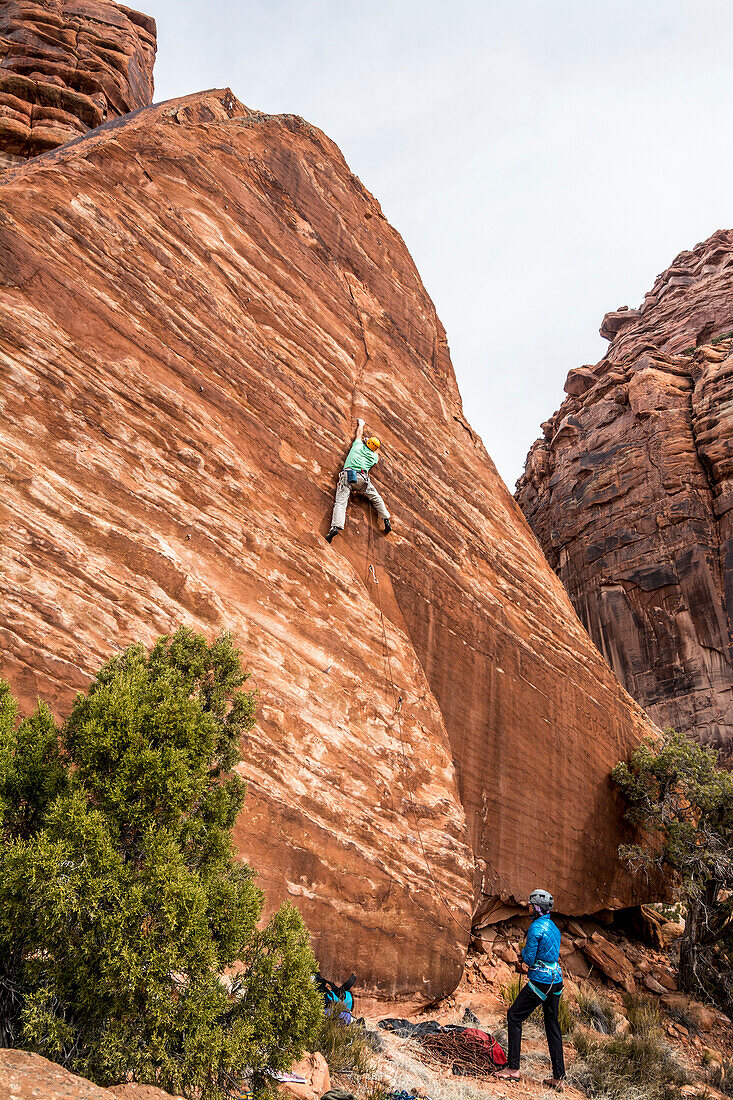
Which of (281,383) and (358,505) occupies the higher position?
(281,383)

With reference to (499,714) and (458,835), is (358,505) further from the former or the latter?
(458,835)

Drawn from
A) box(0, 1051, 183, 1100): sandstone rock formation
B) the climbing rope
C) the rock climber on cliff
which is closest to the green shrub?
the climbing rope

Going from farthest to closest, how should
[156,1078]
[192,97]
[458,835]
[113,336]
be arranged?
[192,97]
[458,835]
[113,336]
[156,1078]

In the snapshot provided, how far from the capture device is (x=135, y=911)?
3338 millimetres

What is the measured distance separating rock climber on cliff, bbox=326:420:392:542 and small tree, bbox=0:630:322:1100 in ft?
17.1

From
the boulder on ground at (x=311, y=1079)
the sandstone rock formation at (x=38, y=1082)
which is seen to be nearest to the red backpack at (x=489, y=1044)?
the boulder on ground at (x=311, y=1079)

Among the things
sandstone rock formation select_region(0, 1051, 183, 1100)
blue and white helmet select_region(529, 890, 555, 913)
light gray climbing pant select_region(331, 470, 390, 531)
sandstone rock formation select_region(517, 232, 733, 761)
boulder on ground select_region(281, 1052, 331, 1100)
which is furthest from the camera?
sandstone rock formation select_region(517, 232, 733, 761)

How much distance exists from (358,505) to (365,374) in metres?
3.00

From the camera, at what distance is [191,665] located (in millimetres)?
4707

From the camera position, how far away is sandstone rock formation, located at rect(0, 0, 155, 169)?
1619 centimetres

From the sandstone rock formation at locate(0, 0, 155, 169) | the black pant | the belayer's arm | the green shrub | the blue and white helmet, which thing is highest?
the sandstone rock formation at locate(0, 0, 155, 169)

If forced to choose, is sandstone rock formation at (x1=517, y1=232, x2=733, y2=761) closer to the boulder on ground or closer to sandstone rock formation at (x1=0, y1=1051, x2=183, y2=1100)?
the boulder on ground

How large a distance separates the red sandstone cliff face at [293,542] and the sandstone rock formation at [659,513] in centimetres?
1627

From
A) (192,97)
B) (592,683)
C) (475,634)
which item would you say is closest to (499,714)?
(475,634)
